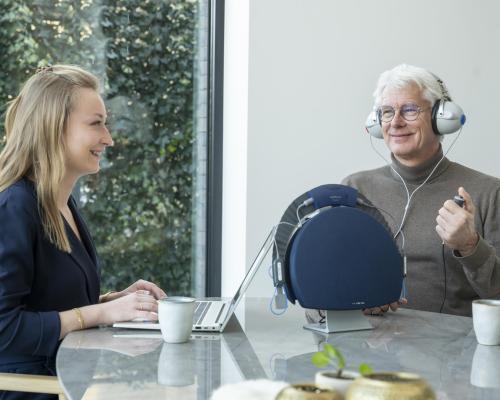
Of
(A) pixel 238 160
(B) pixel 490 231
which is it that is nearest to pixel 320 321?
(B) pixel 490 231

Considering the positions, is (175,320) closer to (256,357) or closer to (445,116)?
(256,357)

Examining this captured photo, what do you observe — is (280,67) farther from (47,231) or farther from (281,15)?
(47,231)

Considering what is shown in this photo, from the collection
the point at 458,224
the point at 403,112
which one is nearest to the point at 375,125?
the point at 403,112

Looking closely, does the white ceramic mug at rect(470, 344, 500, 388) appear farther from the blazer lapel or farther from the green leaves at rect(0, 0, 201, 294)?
the green leaves at rect(0, 0, 201, 294)

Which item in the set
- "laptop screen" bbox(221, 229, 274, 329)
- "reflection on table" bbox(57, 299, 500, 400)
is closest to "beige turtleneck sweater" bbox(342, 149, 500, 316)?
"reflection on table" bbox(57, 299, 500, 400)

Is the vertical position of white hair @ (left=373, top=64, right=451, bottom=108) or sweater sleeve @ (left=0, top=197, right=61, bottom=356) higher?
white hair @ (left=373, top=64, right=451, bottom=108)

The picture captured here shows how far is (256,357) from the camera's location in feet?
4.38

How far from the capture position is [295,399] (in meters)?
0.69

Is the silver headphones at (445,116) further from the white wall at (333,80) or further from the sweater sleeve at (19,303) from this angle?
the sweater sleeve at (19,303)

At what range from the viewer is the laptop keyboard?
1656 mm

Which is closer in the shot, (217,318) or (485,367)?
(485,367)

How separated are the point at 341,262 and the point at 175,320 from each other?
38 cm

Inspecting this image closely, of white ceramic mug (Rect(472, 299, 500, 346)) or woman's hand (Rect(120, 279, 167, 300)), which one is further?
woman's hand (Rect(120, 279, 167, 300))

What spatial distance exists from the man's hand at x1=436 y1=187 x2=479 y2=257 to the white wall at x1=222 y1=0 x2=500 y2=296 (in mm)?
1036
